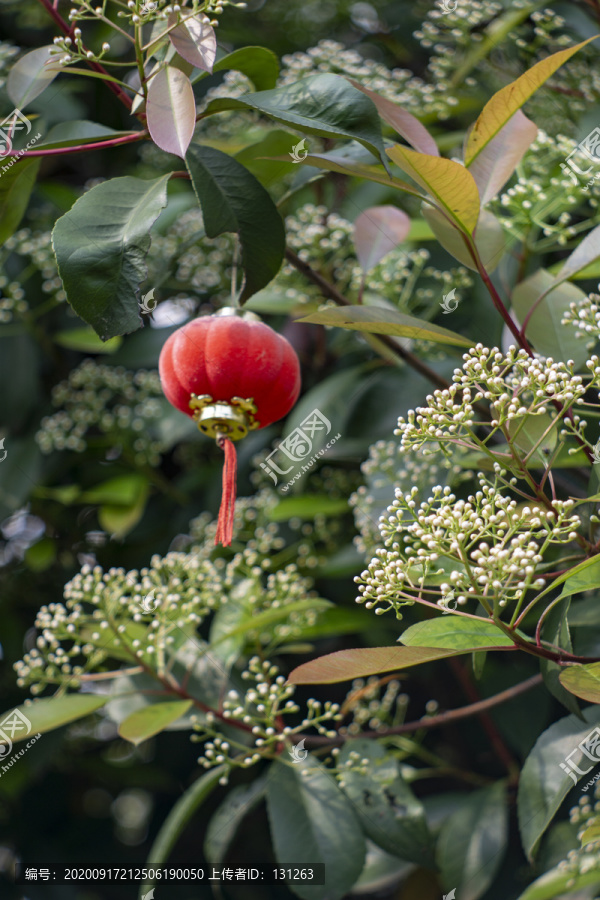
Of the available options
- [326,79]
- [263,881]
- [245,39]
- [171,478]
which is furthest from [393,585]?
[245,39]

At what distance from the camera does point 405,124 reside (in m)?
1.08

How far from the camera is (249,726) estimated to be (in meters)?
1.40

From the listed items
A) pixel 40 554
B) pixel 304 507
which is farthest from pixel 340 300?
pixel 40 554

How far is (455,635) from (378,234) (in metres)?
0.79

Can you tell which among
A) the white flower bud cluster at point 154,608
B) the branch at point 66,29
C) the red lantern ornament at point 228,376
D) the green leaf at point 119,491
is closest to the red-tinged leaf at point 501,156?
the red lantern ornament at point 228,376

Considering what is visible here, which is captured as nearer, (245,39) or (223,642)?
(223,642)

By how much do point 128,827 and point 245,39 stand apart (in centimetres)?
264

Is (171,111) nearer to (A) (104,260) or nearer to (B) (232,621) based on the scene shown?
(A) (104,260)

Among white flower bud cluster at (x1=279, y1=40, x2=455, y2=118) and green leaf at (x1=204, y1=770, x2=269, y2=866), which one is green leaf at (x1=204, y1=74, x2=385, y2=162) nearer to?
white flower bud cluster at (x1=279, y1=40, x2=455, y2=118)

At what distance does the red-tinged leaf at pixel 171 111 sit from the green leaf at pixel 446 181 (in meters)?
0.26

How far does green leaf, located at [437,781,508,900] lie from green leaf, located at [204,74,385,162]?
126cm

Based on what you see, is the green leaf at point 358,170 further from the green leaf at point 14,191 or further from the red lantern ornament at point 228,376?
the green leaf at point 14,191

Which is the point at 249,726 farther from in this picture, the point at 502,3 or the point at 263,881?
the point at 502,3

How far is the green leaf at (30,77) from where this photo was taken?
1.11m
